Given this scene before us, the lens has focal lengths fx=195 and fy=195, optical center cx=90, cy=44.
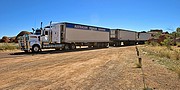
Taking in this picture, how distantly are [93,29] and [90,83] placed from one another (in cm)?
2843

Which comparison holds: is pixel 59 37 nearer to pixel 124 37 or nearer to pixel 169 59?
pixel 169 59

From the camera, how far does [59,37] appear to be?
2833cm

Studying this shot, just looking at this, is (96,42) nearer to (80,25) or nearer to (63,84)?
(80,25)

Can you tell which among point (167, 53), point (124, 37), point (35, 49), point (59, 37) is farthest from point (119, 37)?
point (167, 53)

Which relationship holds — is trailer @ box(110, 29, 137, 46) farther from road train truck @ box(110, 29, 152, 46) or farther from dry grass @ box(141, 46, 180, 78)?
dry grass @ box(141, 46, 180, 78)

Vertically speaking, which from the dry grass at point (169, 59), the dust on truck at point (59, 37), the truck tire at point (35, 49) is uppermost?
the dust on truck at point (59, 37)

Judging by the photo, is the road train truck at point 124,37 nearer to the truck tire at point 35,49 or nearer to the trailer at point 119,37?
the trailer at point 119,37

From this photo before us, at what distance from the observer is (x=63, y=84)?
7516 mm

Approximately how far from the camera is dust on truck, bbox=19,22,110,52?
2529 centimetres

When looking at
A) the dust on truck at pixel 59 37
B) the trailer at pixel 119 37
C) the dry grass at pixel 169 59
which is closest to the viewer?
the dry grass at pixel 169 59

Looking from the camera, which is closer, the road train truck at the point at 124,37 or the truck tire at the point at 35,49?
the truck tire at the point at 35,49

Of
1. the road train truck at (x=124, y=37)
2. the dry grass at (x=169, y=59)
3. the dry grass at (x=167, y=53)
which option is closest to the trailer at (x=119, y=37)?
the road train truck at (x=124, y=37)

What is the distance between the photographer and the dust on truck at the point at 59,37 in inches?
996

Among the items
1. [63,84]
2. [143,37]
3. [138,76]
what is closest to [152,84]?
[138,76]
